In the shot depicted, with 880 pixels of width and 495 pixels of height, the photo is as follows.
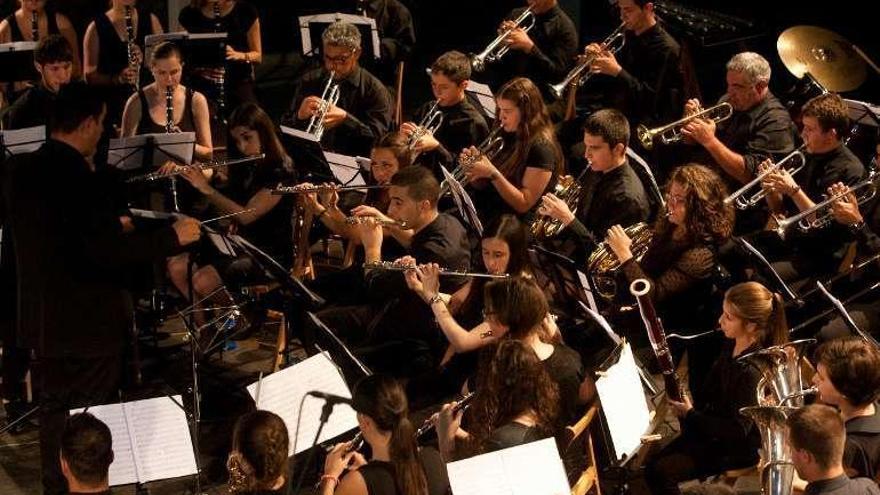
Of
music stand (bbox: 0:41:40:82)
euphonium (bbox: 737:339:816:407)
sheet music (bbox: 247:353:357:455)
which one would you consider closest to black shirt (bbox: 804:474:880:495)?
euphonium (bbox: 737:339:816:407)

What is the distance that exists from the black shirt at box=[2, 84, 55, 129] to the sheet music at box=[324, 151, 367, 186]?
174 cm

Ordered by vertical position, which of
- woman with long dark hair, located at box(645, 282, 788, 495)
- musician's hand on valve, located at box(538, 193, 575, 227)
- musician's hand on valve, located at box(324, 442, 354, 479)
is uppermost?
musician's hand on valve, located at box(538, 193, 575, 227)

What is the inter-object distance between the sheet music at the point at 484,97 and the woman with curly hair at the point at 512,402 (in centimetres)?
341

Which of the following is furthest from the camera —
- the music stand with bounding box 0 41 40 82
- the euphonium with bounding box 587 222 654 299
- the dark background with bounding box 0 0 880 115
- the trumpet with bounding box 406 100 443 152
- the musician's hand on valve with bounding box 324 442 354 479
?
the dark background with bounding box 0 0 880 115

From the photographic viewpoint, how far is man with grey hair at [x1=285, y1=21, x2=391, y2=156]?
8117 millimetres

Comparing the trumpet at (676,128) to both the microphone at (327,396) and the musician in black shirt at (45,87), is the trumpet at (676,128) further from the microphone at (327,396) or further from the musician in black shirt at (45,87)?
the musician in black shirt at (45,87)

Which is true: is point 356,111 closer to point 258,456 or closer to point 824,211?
point 824,211

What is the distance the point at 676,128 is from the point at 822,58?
1.52 m

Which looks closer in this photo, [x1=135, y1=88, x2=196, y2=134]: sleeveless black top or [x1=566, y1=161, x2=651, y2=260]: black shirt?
[x1=566, y1=161, x2=651, y2=260]: black shirt

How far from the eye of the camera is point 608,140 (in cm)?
652

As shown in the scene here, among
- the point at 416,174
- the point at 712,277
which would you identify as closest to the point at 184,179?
the point at 416,174

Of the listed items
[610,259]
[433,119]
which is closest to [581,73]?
[433,119]

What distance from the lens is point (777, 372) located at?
499cm

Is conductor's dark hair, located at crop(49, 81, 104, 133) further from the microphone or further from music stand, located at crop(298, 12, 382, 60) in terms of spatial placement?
music stand, located at crop(298, 12, 382, 60)
